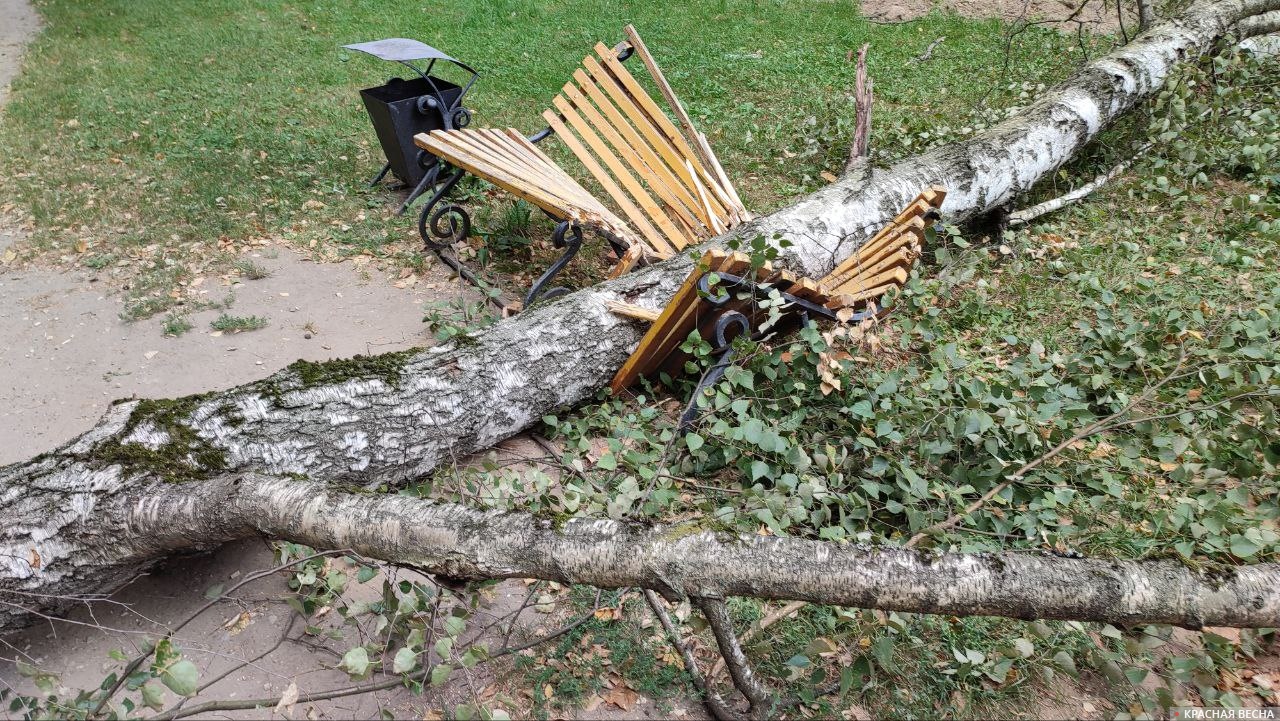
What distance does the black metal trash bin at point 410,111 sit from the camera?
5094mm

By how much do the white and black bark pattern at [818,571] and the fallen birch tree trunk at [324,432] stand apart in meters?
0.02

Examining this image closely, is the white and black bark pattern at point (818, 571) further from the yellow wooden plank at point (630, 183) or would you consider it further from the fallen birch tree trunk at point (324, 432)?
the yellow wooden plank at point (630, 183)

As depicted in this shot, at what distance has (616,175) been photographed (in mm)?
4703

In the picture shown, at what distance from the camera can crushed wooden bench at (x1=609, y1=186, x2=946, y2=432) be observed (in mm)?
3049

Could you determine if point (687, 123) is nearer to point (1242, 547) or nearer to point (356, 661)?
point (1242, 547)

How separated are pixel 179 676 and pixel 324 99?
6.69 meters

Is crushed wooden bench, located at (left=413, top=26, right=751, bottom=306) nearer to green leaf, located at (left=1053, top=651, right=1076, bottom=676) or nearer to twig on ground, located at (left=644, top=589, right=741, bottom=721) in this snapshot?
twig on ground, located at (left=644, top=589, right=741, bottom=721)

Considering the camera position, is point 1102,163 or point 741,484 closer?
point 741,484

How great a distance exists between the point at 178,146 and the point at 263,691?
5414mm

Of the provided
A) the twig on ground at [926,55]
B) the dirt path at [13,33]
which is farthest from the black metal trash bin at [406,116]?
the twig on ground at [926,55]

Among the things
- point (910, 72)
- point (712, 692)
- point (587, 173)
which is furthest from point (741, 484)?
point (910, 72)

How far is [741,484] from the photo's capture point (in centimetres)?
308

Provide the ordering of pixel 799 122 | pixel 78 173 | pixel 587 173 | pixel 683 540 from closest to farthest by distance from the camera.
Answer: pixel 683 540 < pixel 78 173 < pixel 587 173 < pixel 799 122

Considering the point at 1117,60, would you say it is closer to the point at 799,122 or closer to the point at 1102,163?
the point at 1102,163
